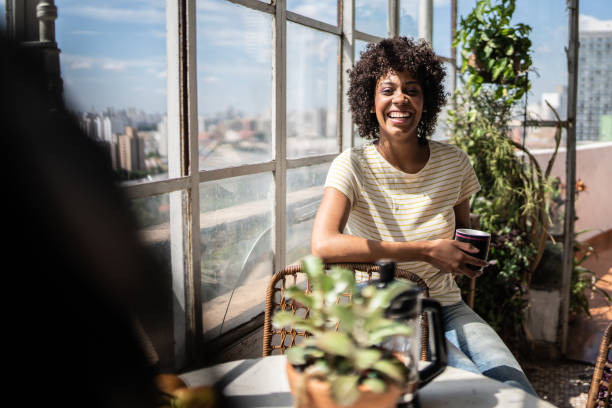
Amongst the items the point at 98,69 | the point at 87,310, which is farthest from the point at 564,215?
the point at 87,310

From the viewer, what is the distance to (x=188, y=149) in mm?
1511

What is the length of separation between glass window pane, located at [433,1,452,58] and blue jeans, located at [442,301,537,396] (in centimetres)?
244

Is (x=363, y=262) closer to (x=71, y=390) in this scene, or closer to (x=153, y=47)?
(x=153, y=47)

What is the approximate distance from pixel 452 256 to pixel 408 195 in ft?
1.09

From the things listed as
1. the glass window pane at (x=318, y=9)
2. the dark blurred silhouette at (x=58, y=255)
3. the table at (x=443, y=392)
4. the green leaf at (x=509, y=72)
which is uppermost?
the glass window pane at (x=318, y=9)

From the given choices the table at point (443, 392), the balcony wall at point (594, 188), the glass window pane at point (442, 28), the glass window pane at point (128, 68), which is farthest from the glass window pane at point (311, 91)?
the balcony wall at point (594, 188)

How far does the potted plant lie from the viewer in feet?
2.00

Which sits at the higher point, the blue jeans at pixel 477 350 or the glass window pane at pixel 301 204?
the glass window pane at pixel 301 204

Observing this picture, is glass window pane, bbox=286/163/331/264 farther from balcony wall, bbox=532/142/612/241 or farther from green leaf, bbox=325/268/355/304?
balcony wall, bbox=532/142/612/241

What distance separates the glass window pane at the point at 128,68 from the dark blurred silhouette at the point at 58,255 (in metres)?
0.72

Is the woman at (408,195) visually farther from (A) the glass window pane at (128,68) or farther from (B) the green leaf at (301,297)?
(B) the green leaf at (301,297)

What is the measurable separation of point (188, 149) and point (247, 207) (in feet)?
1.28

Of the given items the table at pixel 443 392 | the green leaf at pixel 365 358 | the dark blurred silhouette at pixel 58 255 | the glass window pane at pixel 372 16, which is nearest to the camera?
the dark blurred silhouette at pixel 58 255

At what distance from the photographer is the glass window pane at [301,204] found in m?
2.14
